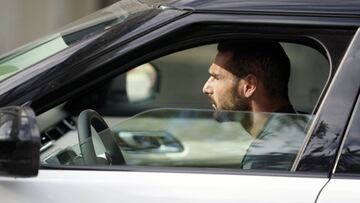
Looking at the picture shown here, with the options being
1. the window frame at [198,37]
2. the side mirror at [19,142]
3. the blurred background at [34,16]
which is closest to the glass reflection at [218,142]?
the window frame at [198,37]

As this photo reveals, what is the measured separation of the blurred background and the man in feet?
17.6

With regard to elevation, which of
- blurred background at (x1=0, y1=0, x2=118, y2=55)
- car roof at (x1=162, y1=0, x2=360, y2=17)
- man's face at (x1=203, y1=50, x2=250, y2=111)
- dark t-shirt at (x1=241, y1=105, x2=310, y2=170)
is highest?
car roof at (x1=162, y1=0, x2=360, y2=17)

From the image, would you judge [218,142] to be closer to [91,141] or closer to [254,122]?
[254,122]

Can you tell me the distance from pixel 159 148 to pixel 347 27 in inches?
38.5

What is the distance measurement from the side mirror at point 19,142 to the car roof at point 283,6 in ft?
2.01

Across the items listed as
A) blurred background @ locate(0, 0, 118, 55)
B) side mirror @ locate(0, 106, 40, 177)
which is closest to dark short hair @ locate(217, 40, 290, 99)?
side mirror @ locate(0, 106, 40, 177)

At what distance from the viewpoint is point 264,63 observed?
2455 mm

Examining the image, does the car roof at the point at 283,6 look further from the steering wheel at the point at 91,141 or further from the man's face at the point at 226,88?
the steering wheel at the point at 91,141

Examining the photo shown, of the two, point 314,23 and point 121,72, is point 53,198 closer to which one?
point 121,72

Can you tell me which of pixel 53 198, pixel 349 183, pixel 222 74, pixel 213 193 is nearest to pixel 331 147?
pixel 349 183

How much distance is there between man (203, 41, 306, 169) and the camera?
231 cm

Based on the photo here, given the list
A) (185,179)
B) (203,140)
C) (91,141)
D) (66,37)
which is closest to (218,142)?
(203,140)

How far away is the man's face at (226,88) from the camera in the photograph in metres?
2.47

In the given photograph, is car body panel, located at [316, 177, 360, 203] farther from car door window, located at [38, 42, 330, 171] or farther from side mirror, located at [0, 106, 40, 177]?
side mirror, located at [0, 106, 40, 177]
